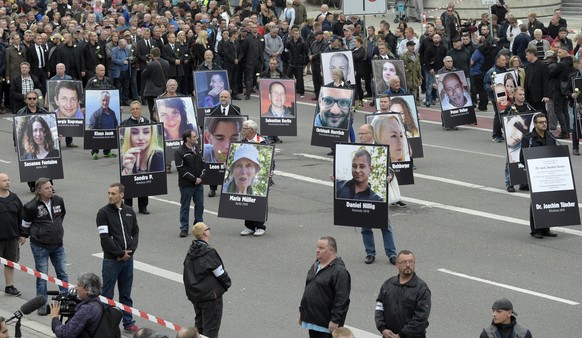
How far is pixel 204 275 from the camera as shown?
13930 mm

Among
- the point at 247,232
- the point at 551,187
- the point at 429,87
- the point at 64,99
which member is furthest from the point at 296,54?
the point at 551,187

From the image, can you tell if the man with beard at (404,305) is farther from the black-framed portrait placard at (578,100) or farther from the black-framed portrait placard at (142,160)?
the black-framed portrait placard at (578,100)

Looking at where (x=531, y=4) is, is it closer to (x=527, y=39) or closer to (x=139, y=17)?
(x=527, y=39)

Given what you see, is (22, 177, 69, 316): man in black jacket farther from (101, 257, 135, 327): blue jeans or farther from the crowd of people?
(101, 257, 135, 327): blue jeans

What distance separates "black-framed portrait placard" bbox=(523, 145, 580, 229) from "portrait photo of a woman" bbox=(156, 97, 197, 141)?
749 centimetres

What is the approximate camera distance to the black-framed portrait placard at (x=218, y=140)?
2177cm

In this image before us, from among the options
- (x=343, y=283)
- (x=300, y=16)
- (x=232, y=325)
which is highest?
(x=300, y=16)

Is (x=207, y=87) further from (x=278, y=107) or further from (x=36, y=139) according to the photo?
(x=36, y=139)

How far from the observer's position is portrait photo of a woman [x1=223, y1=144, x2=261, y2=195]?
19.8 m

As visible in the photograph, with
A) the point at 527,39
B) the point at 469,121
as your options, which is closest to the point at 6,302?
the point at 469,121

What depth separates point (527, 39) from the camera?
3250 centimetres

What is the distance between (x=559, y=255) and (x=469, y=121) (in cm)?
1058

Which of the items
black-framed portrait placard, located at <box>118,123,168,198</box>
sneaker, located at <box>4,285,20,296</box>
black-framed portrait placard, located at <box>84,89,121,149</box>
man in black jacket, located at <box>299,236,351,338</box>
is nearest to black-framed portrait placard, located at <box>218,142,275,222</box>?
black-framed portrait placard, located at <box>118,123,168,198</box>

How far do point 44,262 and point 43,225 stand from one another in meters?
0.49
